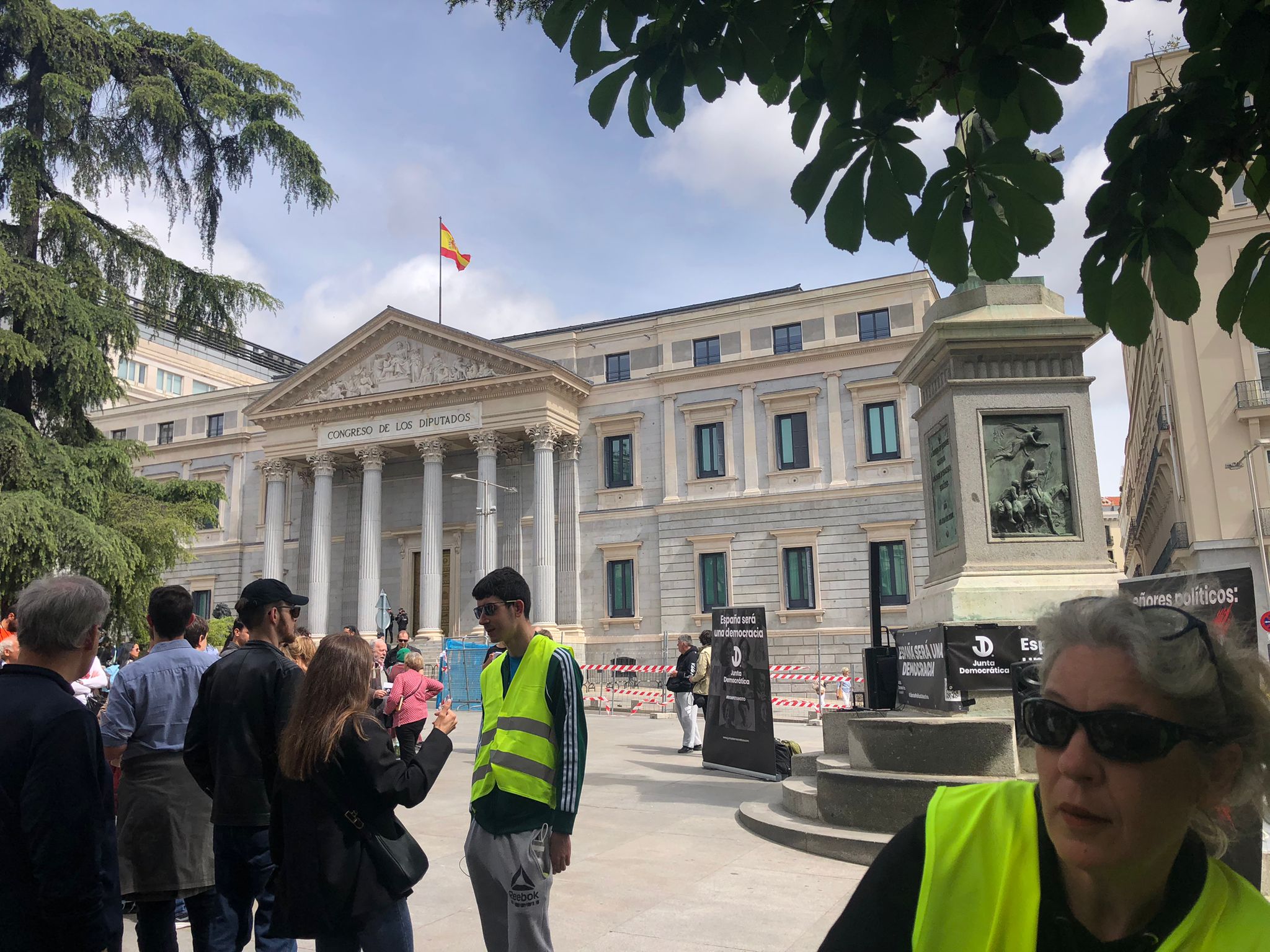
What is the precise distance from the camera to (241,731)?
4484mm

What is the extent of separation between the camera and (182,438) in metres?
46.5

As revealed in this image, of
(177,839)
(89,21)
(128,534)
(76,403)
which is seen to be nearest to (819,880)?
(177,839)

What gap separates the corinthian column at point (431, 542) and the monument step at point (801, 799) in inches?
1123

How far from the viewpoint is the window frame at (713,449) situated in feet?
116

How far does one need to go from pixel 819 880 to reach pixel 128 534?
665 inches

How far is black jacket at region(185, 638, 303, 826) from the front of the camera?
4.41 metres

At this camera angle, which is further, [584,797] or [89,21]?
[89,21]

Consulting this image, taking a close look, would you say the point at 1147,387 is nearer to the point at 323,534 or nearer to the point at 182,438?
the point at 323,534

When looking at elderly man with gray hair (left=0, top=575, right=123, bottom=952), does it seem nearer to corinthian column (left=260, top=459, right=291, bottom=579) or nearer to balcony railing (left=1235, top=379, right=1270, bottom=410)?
balcony railing (left=1235, top=379, right=1270, bottom=410)

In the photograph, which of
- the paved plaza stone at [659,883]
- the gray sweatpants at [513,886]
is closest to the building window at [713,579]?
the paved plaza stone at [659,883]

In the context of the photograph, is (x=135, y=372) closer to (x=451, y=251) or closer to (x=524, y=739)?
(x=451, y=251)

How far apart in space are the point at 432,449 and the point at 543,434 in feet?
16.5

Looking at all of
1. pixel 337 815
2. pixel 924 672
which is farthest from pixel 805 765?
pixel 337 815

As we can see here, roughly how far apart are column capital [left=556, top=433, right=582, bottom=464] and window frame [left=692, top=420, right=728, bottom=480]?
4.97 m
